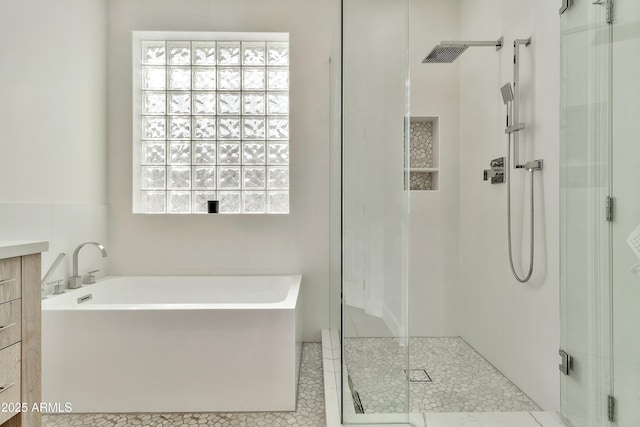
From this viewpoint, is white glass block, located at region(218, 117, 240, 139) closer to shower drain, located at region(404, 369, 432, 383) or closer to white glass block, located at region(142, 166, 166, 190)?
white glass block, located at region(142, 166, 166, 190)

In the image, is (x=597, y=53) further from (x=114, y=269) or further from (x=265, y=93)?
(x=114, y=269)

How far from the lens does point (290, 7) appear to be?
8.52 feet

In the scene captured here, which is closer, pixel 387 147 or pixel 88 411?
pixel 387 147

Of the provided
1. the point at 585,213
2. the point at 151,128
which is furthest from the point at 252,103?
the point at 585,213

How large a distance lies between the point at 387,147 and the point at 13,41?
78.5 inches

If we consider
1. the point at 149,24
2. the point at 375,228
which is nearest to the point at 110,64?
the point at 149,24

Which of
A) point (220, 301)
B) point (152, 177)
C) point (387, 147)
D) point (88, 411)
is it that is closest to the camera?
point (387, 147)

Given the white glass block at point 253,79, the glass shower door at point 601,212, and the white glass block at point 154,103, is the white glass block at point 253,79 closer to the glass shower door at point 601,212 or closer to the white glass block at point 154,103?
the white glass block at point 154,103

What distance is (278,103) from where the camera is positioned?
274 cm

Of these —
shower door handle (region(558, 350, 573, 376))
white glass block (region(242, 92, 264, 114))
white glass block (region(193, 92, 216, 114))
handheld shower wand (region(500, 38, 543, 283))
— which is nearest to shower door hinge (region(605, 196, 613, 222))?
handheld shower wand (region(500, 38, 543, 283))

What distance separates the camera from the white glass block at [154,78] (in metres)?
2.71

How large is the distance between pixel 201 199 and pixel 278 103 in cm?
97

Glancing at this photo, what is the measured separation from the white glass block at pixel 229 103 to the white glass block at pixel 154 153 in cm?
54

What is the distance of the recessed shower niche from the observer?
2.66m
